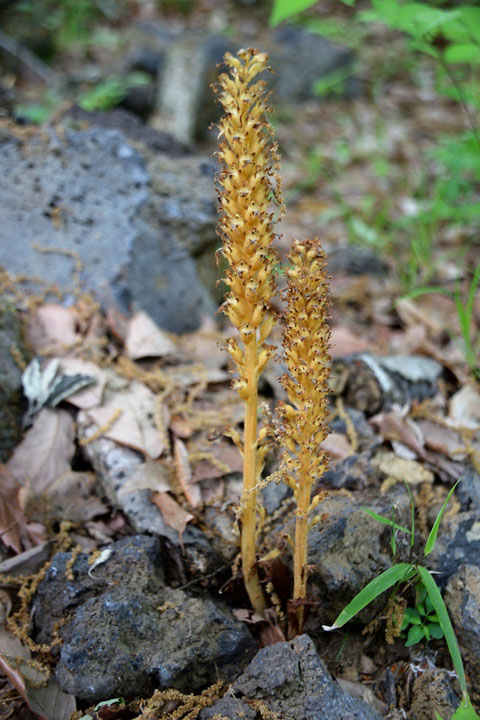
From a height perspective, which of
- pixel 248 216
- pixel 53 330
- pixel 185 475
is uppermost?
pixel 248 216

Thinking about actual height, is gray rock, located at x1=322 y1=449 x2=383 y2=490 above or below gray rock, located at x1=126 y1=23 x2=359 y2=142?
below

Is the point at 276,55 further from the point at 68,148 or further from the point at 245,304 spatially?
the point at 245,304

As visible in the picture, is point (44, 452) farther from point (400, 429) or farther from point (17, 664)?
point (400, 429)

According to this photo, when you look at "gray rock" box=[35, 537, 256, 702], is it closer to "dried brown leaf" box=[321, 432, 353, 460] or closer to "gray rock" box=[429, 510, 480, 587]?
"gray rock" box=[429, 510, 480, 587]

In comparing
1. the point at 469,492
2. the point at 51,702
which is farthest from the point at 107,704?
the point at 469,492

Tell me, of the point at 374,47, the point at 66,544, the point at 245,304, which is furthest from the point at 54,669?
the point at 374,47

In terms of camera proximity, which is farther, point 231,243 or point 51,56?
point 51,56

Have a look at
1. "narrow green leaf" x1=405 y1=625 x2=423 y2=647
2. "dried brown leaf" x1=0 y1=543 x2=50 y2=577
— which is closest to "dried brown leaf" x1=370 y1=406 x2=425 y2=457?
"narrow green leaf" x1=405 y1=625 x2=423 y2=647
